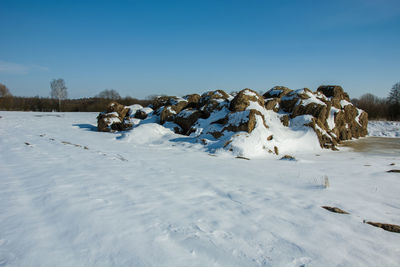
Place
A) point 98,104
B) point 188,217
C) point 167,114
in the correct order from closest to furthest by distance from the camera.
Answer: point 188,217, point 167,114, point 98,104

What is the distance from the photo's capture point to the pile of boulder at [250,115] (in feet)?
33.6

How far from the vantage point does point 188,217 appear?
3.01 metres

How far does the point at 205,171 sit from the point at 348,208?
3243mm

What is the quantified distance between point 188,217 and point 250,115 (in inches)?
300

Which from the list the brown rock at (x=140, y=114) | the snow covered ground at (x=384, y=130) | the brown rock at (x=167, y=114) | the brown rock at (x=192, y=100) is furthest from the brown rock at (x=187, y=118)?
the snow covered ground at (x=384, y=130)

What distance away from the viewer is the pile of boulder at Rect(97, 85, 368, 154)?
10.2m

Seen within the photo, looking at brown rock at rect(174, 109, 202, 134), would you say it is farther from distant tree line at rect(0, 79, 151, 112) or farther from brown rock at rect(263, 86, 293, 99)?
distant tree line at rect(0, 79, 151, 112)

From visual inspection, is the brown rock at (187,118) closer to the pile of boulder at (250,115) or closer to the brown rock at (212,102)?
the pile of boulder at (250,115)

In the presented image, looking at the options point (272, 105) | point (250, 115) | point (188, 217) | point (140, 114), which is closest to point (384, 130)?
point (272, 105)

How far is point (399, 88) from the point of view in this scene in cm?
3434

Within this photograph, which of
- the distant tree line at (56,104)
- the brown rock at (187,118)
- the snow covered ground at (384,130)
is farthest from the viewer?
the distant tree line at (56,104)

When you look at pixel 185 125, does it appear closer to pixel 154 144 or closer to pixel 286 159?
pixel 154 144

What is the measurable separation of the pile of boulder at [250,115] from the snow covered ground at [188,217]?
14.5 feet

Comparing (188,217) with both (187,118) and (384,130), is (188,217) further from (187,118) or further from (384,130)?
(384,130)
